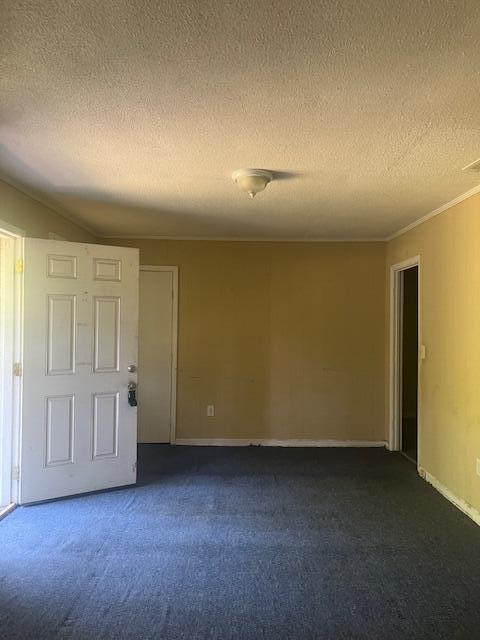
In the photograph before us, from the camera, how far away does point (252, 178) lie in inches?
107

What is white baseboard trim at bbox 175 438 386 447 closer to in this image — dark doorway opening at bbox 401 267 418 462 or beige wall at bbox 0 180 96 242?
dark doorway opening at bbox 401 267 418 462

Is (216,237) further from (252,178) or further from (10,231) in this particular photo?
(10,231)

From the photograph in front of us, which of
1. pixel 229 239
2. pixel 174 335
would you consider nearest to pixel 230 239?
pixel 229 239

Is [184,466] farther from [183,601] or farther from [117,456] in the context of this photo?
[183,601]

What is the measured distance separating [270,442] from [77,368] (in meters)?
2.39

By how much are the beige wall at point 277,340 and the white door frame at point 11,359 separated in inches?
71.0

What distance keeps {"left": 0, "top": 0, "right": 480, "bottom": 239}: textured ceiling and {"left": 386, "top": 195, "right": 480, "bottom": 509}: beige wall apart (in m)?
0.36

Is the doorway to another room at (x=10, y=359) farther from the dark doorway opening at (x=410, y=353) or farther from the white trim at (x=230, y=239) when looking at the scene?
the dark doorway opening at (x=410, y=353)

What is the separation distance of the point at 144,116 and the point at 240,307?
9.75ft

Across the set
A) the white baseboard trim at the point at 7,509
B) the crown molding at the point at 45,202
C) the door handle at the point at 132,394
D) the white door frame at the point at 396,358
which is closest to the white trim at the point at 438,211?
the white door frame at the point at 396,358

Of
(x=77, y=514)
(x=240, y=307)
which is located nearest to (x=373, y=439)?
(x=240, y=307)

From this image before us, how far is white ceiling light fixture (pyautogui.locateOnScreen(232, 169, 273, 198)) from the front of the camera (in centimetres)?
269

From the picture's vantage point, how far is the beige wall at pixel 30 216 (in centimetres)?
289

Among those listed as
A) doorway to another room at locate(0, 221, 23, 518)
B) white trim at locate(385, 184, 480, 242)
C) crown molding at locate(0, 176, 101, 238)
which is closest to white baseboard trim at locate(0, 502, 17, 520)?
doorway to another room at locate(0, 221, 23, 518)
